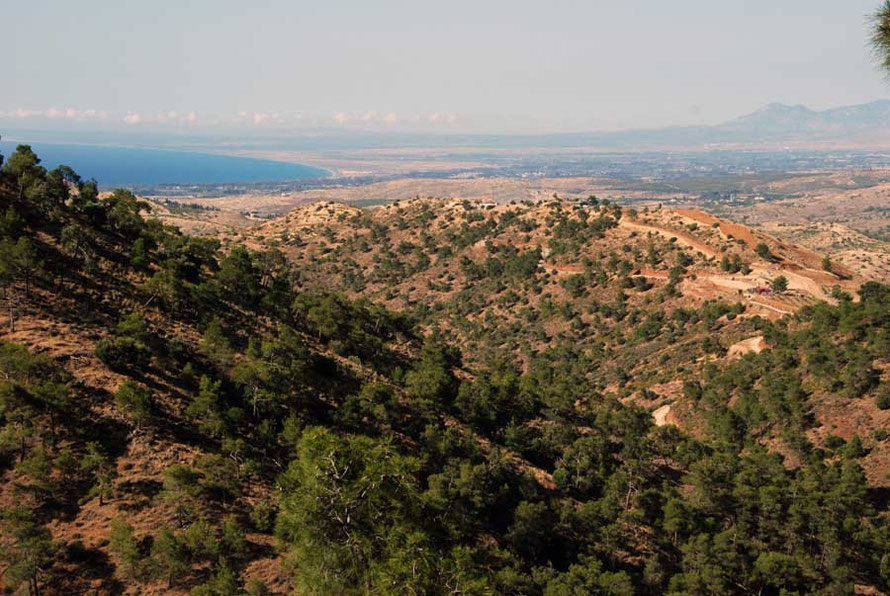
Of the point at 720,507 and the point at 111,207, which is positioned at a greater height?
the point at 111,207

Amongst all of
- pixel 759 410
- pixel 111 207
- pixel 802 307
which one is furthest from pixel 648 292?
pixel 111 207

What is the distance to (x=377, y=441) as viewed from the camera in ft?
78.1

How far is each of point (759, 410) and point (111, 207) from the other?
Result: 64.5 m

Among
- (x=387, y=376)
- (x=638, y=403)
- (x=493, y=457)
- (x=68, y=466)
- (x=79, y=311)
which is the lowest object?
(x=638, y=403)

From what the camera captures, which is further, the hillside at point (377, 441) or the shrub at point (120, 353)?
the shrub at point (120, 353)

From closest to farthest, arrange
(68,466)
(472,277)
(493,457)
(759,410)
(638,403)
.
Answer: (68,466) < (493,457) < (759,410) < (638,403) < (472,277)

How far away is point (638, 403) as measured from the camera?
60.1 m

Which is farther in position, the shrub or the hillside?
the shrub

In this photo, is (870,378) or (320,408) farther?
(870,378)

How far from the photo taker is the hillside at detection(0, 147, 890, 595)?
2139 cm

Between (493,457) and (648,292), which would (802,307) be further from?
(493,457)

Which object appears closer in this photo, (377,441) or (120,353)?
(377,441)

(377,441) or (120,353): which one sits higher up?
(120,353)

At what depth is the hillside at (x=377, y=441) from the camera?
21391mm
